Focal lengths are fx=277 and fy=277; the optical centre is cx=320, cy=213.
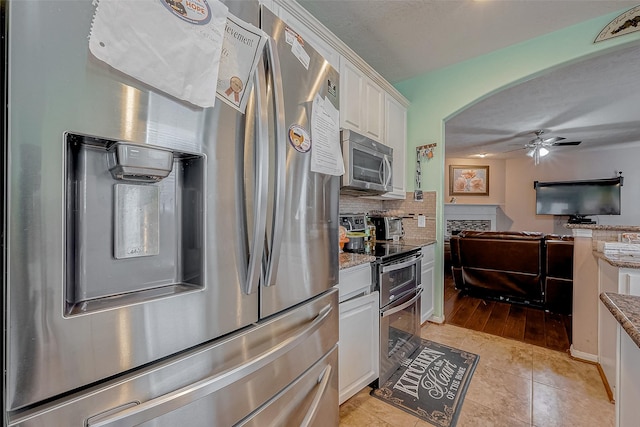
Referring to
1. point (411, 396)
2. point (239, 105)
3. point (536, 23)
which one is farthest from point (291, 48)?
point (536, 23)

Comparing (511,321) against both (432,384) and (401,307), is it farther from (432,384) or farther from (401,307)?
(401,307)

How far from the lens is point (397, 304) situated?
200 cm

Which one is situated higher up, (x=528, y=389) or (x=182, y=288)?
(x=182, y=288)

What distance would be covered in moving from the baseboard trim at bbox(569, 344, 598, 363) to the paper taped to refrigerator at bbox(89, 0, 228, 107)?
3.09 metres

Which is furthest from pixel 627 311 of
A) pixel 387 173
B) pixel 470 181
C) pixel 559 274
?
pixel 470 181

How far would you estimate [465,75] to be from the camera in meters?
2.80

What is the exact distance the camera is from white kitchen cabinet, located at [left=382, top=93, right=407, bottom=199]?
277cm

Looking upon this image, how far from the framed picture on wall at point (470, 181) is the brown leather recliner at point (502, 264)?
154 inches

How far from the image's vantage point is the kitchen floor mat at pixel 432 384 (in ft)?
5.45

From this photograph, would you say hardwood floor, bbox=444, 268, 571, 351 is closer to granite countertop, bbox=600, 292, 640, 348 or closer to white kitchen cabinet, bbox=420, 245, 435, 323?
white kitchen cabinet, bbox=420, 245, 435, 323

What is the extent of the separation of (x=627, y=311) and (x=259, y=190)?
3.80 feet

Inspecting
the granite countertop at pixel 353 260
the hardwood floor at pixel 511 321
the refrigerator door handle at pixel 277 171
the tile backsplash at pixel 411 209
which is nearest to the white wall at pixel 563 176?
the hardwood floor at pixel 511 321

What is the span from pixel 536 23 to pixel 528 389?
274 centimetres

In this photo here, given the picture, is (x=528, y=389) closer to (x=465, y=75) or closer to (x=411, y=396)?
(x=411, y=396)
